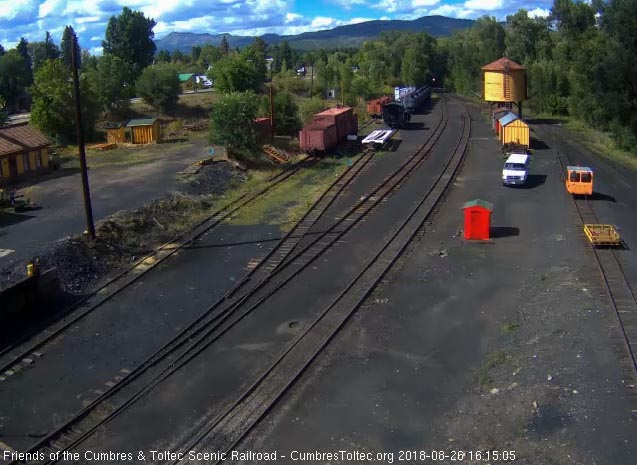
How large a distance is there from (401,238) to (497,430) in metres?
11.0

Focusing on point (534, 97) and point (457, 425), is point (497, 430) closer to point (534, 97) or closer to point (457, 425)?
point (457, 425)

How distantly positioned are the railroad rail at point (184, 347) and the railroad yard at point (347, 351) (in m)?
0.05

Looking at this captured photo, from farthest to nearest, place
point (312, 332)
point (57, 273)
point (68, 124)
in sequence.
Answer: point (68, 124), point (57, 273), point (312, 332)

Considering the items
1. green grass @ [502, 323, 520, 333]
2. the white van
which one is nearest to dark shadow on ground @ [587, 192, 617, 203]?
the white van

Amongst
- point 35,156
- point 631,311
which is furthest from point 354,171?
point 631,311

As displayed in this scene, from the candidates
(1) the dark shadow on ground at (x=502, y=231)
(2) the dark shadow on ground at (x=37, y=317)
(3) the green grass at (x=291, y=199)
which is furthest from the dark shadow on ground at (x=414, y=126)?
(2) the dark shadow on ground at (x=37, y=317)

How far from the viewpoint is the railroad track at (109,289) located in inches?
542

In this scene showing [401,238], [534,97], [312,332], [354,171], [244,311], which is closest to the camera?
[312,332]

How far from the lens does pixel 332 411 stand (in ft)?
37.0

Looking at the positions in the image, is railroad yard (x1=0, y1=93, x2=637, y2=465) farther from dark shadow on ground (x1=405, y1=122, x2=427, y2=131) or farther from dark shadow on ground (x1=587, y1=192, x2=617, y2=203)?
dark shadow on ground (x1=405, y1=122, x2=427, y2=131)

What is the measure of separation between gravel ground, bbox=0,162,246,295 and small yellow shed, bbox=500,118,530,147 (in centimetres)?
1730

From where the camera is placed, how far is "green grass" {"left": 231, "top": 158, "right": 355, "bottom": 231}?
24.0 meters

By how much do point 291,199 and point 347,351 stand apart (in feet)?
46.5

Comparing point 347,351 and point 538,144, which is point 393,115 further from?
point 347,351
